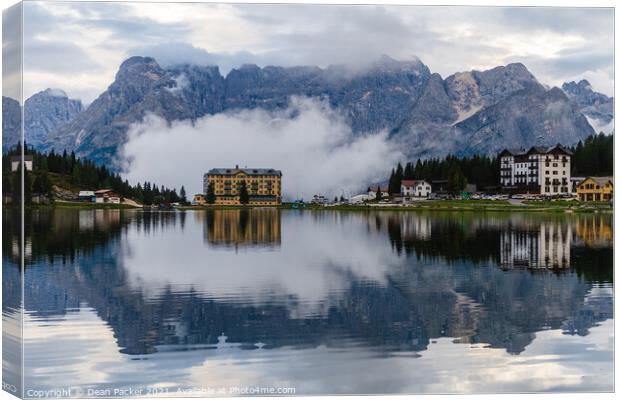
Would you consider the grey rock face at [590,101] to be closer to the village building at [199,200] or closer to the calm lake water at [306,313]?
the calm lake water at [306,313]

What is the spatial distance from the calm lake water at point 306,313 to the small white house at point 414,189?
1803mm

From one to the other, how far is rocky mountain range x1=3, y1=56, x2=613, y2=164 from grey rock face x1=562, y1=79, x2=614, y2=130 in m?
0.04

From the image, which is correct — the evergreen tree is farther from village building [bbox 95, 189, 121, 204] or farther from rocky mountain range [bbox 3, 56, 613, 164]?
village building [bbox 95, 189, 121, 204]

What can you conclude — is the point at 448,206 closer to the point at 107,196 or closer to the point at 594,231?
the point at 594,231

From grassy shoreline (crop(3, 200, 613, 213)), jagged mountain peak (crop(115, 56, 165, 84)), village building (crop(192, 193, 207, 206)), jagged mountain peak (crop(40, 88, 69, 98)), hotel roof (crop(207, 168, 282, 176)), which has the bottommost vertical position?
grassy shoreline (crop(3, 200, 613, 213))

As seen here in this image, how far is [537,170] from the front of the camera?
26469 mm

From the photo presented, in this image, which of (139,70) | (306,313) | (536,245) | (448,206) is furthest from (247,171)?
(536,245)

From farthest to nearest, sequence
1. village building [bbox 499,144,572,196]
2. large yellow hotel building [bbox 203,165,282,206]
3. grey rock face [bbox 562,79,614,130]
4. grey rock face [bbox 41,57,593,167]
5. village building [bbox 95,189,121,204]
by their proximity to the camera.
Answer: village building [bbox 95,189,121,204], village building [bbox 499,144,572,196], grey rock face [bbox 41,57,593,167], large yellow hotel building [bbox 203,165,282,206], grey rock face [bbox 562,79,614,130]

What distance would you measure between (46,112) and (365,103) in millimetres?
10405

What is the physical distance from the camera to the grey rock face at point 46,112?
717 inches

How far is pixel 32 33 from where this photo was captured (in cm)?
1644

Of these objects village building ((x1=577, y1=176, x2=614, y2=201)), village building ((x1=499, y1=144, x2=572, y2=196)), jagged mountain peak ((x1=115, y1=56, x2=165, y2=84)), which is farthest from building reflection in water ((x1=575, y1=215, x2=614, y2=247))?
jagged mountain peak ((x1=115, y1=56, x2=165, y2=84))

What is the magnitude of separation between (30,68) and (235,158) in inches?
250

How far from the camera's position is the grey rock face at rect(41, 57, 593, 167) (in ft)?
73.2
